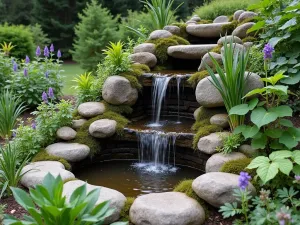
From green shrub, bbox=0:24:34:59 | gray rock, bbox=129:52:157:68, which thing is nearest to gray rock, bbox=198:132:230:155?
gray rock, bbox=129:52:157:68

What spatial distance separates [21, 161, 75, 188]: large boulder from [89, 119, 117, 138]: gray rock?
2.45 feet

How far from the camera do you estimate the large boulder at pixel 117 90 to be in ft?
16.2

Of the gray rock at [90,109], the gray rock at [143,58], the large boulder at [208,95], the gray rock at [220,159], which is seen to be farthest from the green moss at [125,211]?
the gray rock at [143,58]

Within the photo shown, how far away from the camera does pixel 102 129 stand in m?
4.45

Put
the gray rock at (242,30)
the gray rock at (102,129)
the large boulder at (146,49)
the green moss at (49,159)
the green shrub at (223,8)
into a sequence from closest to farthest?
the green moss at (49,159) < the gray rock at (102,129) < the gray rock at (242,30) < the large boulder at (146,49) < the green shrub at (223,8)

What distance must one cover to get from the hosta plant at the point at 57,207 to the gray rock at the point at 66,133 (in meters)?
1.87

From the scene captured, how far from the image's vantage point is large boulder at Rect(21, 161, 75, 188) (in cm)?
343

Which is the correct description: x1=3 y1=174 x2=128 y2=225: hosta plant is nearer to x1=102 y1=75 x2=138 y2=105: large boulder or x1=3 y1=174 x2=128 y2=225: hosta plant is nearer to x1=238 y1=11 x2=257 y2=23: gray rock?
x1=102 y1=75 x2=138 y2=105: large boulder

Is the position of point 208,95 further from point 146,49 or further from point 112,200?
point 146,49

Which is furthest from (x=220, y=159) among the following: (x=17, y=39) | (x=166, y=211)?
(x=17, y=39)

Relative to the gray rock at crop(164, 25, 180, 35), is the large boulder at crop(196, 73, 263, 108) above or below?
below

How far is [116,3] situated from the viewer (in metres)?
21.0

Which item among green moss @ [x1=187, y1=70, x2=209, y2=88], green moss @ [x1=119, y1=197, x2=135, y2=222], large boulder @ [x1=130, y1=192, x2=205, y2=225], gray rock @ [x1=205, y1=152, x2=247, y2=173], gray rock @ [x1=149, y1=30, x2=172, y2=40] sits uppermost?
gray rock @ [x1=149, y1=30, x2=172, y2=40]

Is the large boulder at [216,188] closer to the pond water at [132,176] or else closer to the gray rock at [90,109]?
the pond water at [132,176]
